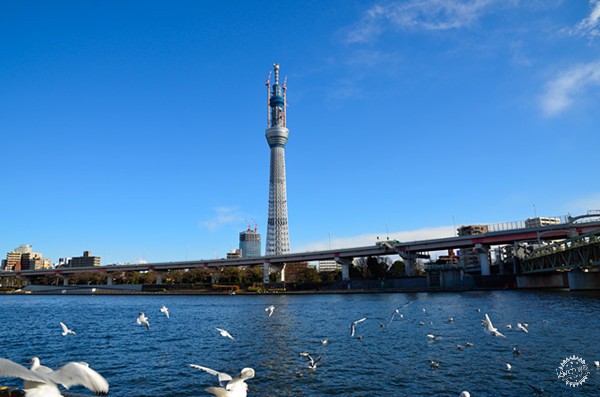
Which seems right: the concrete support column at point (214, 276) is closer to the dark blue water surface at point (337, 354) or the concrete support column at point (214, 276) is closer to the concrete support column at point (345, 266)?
the concrete support column at point (345, 266)

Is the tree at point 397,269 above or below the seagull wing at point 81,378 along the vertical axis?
above

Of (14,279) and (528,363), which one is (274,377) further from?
(14,279)

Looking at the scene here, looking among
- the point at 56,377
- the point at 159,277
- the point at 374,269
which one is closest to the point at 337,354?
the point at 56,377

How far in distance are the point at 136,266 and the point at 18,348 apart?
146m

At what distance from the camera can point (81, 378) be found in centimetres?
661

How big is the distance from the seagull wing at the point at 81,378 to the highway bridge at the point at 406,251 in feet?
268

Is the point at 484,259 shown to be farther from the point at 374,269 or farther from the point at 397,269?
the point at 397,269

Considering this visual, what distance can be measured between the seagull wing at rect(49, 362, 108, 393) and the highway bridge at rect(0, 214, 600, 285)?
8159 centimetres

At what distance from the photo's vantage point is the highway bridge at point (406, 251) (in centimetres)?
9725

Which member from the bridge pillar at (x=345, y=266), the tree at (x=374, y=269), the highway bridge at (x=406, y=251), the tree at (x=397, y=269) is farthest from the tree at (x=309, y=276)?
the tree at (x=397, y=269)

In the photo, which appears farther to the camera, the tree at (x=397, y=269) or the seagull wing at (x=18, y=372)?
the tree at (x=397, y=269)

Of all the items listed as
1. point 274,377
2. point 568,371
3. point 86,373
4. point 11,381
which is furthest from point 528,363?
point 11,381

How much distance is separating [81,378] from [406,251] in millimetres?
121937

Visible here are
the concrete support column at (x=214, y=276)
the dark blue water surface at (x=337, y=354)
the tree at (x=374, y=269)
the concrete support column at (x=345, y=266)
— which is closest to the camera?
the dark blue water surface at (x=337, y=354)
